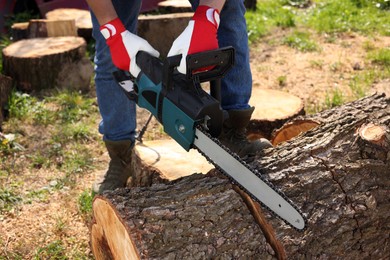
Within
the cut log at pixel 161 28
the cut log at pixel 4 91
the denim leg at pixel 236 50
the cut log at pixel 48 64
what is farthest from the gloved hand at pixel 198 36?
the cut log at pixel 161 28

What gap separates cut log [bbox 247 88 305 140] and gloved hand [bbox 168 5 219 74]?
4.06 ft

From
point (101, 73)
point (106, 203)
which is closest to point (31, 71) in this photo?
point (101, 73)

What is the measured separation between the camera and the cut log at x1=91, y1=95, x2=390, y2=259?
1.94 metres

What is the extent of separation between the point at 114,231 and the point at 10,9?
4.86 metres

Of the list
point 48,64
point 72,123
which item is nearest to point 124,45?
point 72,123

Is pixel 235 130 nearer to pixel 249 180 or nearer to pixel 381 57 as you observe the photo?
pixel 249 180

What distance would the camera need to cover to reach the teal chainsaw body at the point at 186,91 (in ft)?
6.77

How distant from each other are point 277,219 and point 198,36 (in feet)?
2.50

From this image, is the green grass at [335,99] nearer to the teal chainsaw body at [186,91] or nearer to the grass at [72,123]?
the grass at [72,123]

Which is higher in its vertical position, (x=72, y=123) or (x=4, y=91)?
(x=4, y=91)

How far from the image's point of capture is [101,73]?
2.84m

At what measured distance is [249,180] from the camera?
2020mm

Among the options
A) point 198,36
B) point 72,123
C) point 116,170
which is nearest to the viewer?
point 198,36

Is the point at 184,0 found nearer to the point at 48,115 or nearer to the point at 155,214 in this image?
the point at 48,115
